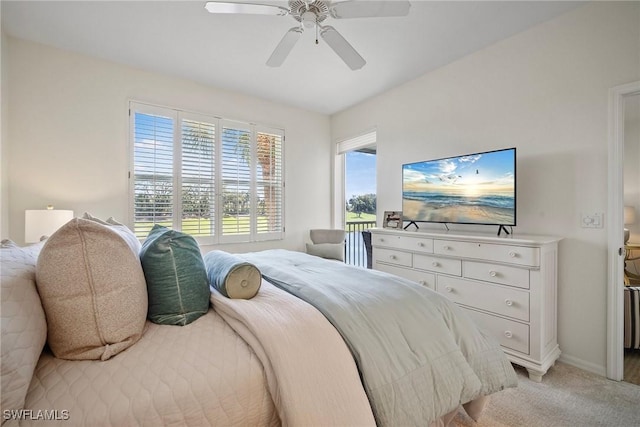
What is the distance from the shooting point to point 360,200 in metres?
4.55

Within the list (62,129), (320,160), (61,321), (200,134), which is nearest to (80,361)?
(61,321)

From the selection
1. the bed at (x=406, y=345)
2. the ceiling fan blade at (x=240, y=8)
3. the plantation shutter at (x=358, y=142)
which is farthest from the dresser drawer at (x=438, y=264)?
the ceiling fan blade at (x=240, y=8)

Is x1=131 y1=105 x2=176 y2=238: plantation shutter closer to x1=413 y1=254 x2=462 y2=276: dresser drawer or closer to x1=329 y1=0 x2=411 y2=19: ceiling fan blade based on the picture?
x1=329 y1=0 x2=411 y2=19: ceiling fan blade

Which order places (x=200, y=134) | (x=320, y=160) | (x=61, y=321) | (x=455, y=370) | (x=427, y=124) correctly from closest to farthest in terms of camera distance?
(x=61, y=321) → (x=455, y=370) → (x=427, y=124) → (x=200, y=134) → (x=320, y=160)

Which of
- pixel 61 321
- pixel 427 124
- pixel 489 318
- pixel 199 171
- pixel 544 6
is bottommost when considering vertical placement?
pixel 489 318

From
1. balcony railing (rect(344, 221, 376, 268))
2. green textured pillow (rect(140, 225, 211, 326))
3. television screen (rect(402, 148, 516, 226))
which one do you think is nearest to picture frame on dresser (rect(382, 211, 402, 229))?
television screen (rect(402, 148, 516, 226))

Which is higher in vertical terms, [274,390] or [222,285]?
[222,285]

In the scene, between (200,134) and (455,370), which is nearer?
(455,370)

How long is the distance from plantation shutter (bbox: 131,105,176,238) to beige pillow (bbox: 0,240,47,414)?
7.33ft

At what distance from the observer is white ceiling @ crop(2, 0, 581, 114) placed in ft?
6.97

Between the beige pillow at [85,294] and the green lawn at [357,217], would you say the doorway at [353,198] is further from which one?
the beige pillow at [85,294]

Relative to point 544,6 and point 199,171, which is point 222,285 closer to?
point 199,171

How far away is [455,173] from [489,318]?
4.22 ft

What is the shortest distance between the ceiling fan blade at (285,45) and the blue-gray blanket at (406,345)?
156 cm
